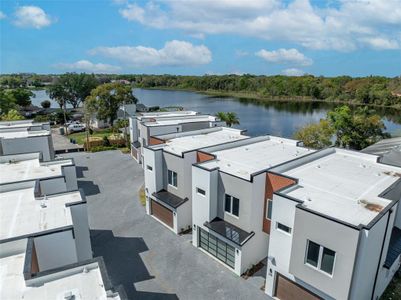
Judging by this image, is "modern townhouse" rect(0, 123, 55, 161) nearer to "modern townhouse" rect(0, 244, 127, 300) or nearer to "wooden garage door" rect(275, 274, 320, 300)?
"modern townhouse" rect(0, 244, 127, 300)

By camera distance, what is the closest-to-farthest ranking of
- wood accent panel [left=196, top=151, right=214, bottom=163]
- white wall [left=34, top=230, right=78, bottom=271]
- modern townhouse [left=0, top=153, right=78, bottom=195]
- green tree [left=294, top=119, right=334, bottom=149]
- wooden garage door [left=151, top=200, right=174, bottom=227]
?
white wall [left=34, top=230, right=78, bottom=271]
modern townhouse [left=0, top=153, right=78, bottom=195]
wood accent panel [left=196, top=151, right=214, bottom=163]
wooden garage door [left=151, top=200, right=174, bottom=227]
green tree [left=294, top=119, right=334, bottom=149]

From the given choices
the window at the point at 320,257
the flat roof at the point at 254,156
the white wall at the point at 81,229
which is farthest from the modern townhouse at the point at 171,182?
the window at the point at 320,257

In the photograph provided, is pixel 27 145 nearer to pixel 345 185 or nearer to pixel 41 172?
pixel 41 172

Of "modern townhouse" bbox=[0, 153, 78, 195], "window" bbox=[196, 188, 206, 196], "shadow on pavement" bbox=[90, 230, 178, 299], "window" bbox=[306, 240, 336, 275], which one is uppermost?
"modern townhouse" bbox=[0, 153, 78, 195]

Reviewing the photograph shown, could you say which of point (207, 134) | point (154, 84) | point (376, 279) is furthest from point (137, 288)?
point (154, 84)

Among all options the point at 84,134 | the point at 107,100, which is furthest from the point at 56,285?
the point at 107,100

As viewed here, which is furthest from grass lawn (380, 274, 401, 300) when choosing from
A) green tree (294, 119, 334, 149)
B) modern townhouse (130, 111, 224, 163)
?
green tree (294, 119, 334, 149)
